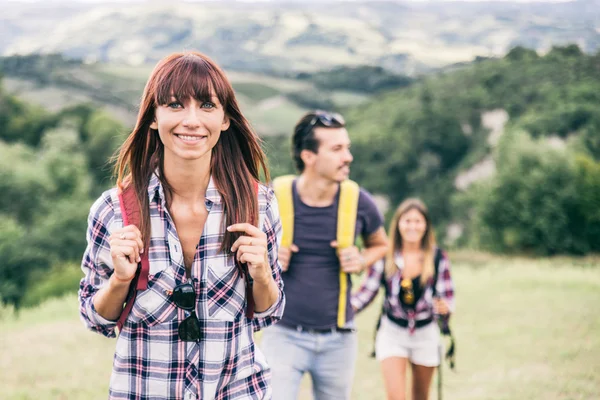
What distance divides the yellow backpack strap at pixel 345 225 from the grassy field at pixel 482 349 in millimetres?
4325

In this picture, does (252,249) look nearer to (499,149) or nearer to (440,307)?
(440,307)

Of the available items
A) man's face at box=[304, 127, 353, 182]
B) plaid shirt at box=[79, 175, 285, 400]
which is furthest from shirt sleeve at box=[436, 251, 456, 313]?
plaid shirt at box=[79, 175, 285, 400]

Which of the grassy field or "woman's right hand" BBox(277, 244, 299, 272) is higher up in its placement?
"woman's right hand" BBox(277, 244, 299, 272)

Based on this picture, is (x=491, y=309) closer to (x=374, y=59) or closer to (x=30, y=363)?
(x=30, y=363)

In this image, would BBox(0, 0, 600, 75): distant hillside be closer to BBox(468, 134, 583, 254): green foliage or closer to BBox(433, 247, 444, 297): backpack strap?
BBox(468, 134, 583, 254): green foliage

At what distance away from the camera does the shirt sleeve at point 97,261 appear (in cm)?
213

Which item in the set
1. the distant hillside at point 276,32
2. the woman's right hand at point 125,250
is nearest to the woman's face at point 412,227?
the woman's right hand at point 125,250

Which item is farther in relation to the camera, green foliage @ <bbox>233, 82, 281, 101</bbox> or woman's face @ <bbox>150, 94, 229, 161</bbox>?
green foliage @ <bbox>233, 82, 281, 101</bbox>

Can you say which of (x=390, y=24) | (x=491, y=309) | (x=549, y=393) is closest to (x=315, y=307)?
(x=549, y=393)

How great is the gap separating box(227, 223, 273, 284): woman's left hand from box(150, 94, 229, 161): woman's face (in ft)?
0.96

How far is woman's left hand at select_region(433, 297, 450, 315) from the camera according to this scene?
5.03 metres

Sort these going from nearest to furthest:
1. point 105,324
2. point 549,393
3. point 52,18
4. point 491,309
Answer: point 105,324 → point 549,393 → point 491,309 → point 52,18

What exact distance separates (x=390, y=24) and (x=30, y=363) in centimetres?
8235

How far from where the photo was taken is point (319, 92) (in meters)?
81.8
